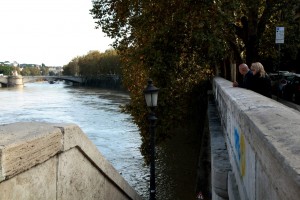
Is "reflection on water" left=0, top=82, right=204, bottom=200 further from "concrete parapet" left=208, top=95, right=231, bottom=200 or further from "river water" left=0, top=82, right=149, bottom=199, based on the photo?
"concrete parapet" left=208, top=95, right=231, bottom=200

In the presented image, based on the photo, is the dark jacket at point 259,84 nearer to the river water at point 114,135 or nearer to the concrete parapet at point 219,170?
the concrete parapet at point 219,170

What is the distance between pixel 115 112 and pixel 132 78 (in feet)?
89.6

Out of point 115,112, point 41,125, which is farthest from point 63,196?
point 115,112

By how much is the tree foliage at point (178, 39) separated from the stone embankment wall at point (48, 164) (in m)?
9.06

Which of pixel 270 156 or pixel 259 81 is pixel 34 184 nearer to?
pixel 270 156

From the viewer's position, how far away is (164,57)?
13.9 metres

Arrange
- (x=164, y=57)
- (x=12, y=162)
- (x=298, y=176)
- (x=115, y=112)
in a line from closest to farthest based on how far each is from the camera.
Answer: (x=298, y=176) < (x=12, y=162) < (x=164, y=57) < (x=115, y=112)

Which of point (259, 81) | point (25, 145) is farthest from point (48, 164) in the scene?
point (259, 81)

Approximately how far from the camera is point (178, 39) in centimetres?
1416

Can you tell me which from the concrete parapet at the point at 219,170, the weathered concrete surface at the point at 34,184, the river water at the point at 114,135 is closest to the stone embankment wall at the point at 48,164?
the weathered concrete surface at the point at 34,184

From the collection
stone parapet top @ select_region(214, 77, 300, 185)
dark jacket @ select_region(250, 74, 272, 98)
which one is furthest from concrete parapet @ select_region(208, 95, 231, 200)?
stone parapet top @ select_region(214, 77, 300, 185)

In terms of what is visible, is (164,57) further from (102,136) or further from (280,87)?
(102,136)

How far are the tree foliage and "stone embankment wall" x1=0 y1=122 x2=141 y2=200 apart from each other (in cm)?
906

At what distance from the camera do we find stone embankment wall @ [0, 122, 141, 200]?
261cm
